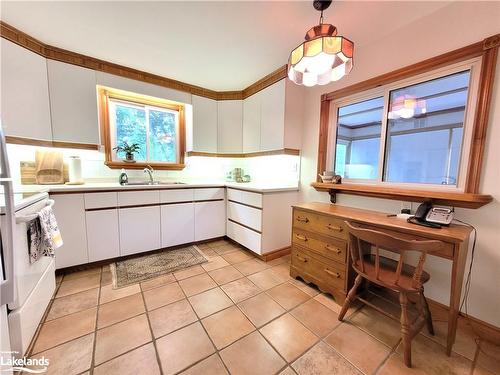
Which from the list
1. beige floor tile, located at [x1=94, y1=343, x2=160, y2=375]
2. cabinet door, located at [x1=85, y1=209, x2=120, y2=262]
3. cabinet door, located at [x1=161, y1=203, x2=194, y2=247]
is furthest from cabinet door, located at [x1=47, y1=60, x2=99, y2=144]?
beige floor tile, located at [x1=94, y1=343, x2=160, y2=375]

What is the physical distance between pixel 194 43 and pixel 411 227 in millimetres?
2476

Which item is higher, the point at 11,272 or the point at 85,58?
the point at 85,58

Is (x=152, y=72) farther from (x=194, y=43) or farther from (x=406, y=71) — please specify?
(x=406, y=71)

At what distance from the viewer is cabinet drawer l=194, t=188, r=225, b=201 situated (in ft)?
9.19

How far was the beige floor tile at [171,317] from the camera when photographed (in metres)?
1.43

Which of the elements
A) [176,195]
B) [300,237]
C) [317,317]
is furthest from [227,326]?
[176,195]

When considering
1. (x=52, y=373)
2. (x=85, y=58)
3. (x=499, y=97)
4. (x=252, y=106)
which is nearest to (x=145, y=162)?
(x=85, y=58)

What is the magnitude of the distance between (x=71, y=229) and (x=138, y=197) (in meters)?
0.68

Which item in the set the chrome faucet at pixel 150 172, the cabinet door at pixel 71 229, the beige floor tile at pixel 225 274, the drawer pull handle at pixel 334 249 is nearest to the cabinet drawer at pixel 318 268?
the drawer pull handle at pixel 334 249

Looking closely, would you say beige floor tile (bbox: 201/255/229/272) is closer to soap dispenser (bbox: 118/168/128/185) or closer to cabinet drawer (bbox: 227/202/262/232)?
cabinet drawer (bbox: 227/202/262/232)

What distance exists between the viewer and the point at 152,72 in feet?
8.55

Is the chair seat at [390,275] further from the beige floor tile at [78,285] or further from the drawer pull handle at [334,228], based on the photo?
the beige floor tile at [78,285]

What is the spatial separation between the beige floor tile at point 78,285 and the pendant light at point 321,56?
263 centimetres

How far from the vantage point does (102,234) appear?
2.21 meters
